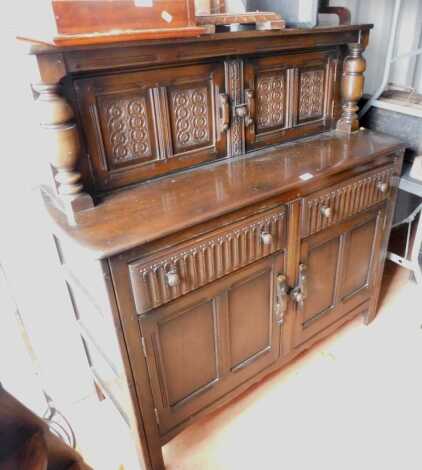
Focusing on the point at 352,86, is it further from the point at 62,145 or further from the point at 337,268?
the point at 62,145

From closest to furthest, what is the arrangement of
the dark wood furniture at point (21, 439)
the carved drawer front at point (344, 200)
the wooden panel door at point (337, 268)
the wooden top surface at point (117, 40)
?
the dark wood furniture at point (21, 439)
the wooden top surface at point (117, 40)
the carved drawer front at point (344, 200)
the wooden panel door at point (337, 268)

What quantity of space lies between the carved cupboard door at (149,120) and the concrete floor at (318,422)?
1005mm

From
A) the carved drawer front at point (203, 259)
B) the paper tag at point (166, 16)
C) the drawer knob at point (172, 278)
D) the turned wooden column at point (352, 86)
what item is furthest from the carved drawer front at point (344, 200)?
the paper tag at point (166, 16)

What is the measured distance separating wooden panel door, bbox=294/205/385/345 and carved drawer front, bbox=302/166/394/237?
5 cm

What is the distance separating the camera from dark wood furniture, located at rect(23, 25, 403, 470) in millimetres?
1076

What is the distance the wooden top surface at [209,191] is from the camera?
3.43 ft

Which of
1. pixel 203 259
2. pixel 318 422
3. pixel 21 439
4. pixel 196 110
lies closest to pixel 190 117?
pixel 196 110

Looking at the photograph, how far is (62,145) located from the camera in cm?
105

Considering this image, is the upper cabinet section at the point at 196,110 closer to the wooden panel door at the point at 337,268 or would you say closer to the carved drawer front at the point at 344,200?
the carved drawer front at the point at 344,200

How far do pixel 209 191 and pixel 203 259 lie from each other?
0.22 meters

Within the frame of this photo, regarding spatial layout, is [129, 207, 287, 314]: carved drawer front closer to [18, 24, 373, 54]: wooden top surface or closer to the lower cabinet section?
the lower cabinet section

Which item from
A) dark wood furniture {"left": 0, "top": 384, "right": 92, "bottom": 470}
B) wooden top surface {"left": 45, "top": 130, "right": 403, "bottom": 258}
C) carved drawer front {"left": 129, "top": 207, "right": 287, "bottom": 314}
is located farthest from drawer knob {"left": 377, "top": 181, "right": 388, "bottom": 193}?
dark wood furniture {"left": 0, "top": 384, "right": 92, "bottom": 470}

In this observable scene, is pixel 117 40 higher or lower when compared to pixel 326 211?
higher

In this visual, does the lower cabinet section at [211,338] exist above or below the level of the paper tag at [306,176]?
below
